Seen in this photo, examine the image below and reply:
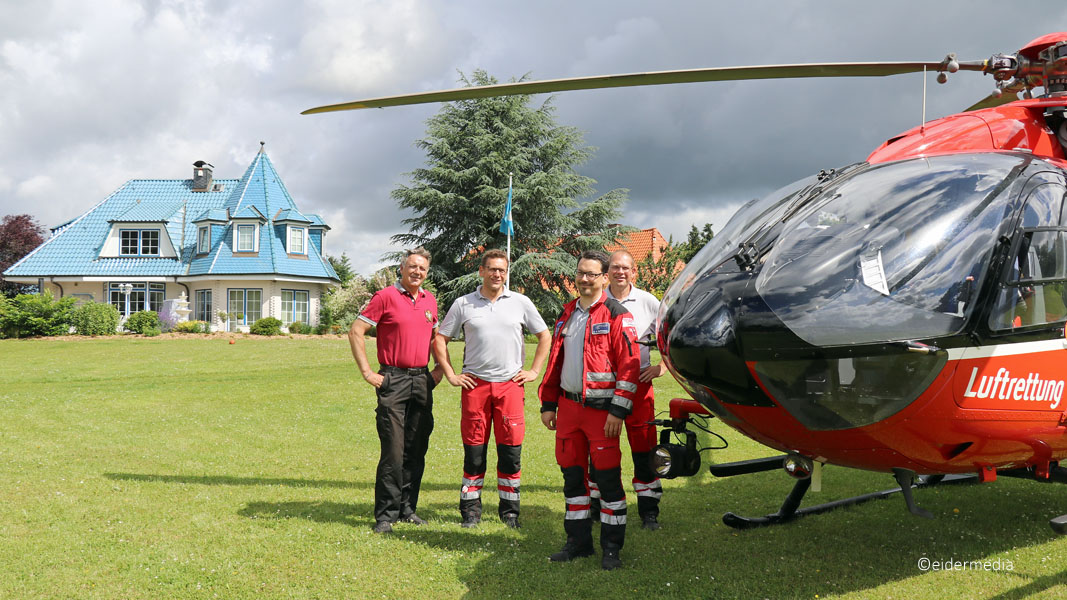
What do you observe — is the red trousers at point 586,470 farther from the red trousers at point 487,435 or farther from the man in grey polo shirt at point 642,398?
the red trousers at point 487,435

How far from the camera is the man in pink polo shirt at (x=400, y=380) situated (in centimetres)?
591

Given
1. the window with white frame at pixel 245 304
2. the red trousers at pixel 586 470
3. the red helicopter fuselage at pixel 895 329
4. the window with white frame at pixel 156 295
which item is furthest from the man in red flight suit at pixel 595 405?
the window with white frame at pixel 156 295

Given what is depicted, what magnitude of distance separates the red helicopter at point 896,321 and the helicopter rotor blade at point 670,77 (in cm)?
96

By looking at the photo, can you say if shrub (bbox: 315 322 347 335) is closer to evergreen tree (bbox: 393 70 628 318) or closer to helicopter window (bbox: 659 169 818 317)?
evergreen tree (bbox: 393 70 628 318)

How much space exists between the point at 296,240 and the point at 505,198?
11.5 metres

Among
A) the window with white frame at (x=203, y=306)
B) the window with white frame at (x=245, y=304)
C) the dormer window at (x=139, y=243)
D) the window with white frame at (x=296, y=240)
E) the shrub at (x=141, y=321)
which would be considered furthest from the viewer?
the dormer window at (x=139, y=243)

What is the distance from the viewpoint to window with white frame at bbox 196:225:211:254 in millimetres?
35125

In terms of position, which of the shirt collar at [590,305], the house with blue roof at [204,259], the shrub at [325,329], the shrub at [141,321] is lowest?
the shrub at [325,329]

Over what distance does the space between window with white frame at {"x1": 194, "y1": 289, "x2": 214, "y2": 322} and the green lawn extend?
25252mm

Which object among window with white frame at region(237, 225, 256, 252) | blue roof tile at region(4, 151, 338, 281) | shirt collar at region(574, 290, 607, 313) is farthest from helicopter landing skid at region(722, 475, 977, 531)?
window with white frame at region(237, 225, 256, 252)

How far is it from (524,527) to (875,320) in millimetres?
3392

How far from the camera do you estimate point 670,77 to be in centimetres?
520

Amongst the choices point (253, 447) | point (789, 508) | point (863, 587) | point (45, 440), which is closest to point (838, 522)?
point (789, 508)

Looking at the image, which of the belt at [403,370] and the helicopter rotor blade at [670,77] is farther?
the belt at [403,370]
